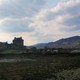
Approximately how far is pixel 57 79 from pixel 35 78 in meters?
3.36

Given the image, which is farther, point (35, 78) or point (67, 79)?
point (35, 78)

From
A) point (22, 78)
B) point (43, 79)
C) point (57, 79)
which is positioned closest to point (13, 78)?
point (22, 78)

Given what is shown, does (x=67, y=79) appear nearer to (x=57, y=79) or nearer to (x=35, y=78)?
(x=57, y=79)

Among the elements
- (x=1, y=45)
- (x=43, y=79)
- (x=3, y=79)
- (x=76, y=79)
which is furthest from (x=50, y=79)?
(x=1, y=45)

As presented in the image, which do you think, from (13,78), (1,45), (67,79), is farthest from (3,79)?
(1,45)

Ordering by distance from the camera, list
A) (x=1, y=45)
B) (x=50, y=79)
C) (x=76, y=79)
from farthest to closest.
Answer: (x=1, y=45)
(x=50, y=79)
(x=76, y=79)

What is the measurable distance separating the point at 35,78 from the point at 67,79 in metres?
4.76

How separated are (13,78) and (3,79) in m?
1.50

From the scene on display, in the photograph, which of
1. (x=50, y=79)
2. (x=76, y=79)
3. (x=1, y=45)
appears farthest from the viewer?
(x=1, y=45)

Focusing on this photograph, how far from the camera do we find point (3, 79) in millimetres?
32906

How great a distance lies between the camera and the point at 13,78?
111 feet

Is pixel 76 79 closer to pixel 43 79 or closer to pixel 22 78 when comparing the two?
pixel 43 79

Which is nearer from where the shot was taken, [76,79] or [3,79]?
[76,79]

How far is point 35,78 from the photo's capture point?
108 ft
